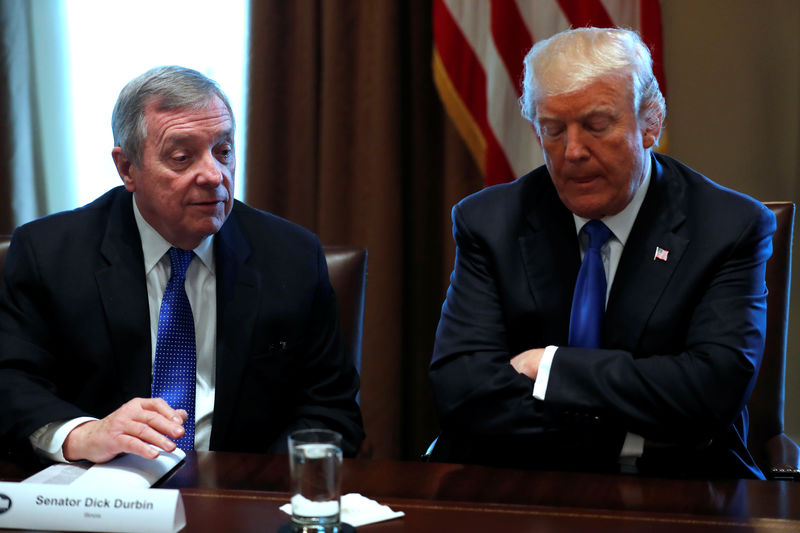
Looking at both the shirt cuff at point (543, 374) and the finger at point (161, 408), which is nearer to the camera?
the finger at point (161, 408)

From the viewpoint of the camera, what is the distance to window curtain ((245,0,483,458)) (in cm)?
342

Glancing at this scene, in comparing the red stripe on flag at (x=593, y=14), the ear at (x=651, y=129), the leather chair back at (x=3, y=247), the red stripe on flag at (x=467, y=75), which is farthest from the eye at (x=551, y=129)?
the leather chair back at (x=3, y=247)

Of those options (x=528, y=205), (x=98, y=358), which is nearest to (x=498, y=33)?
(x=528, y=205)

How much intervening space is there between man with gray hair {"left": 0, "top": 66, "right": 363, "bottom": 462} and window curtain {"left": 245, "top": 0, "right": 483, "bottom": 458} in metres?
1.20

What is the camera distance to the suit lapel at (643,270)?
2.12 m

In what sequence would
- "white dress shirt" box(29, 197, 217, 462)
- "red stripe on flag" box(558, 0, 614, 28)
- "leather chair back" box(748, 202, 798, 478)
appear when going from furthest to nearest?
"red stripe on flag" box(558, 0, 614, 28)
"leather chair back" box(748, 202, 798, 478)
"white dress shirt" box(29, 197, 217, 462)

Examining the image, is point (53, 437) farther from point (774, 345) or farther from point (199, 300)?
point (774, 345)

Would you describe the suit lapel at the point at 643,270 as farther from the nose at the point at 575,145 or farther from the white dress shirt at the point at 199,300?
the white dress shirt at the point at 199,300

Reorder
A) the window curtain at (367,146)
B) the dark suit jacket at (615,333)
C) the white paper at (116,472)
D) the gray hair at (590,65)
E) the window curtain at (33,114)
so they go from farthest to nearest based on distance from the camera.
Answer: the window curtain at (33,114)
the window curtain at (367,146)
the gray hair at (590,65)
the dark suit jacket at (615,333)
the white paper at (116,472)

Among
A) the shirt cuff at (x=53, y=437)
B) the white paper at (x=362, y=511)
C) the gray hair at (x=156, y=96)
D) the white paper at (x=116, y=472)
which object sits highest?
the gray hair at (x=156, y=96)

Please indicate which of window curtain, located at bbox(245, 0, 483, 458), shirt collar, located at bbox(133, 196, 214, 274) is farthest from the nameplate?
window curtain, located at bbox(245, 0, 483, 458)

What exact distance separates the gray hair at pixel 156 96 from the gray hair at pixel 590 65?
76 centimetres

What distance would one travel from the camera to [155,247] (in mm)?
2219

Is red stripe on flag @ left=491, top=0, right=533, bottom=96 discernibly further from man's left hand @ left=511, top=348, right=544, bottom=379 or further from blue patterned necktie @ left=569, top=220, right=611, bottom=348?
man's left hand @ left=511, top=348, right=544, bottom=379
